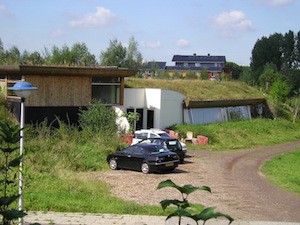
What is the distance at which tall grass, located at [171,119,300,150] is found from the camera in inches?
1334

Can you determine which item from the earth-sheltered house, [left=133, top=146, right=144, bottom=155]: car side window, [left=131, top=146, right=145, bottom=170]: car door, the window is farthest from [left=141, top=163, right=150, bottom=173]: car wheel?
the window

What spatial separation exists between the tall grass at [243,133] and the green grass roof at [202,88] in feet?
10.4

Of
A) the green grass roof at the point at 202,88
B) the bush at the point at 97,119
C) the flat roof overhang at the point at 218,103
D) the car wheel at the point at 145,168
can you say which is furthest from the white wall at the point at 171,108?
the car wheel at the point at 145,168

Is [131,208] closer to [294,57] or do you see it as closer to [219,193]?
[219,193]

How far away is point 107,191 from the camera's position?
1608cm

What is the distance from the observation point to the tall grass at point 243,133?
33.9 m

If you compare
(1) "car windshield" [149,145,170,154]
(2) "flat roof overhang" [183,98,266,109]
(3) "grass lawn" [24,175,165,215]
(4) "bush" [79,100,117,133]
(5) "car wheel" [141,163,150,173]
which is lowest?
(5) "car wheel" [141,163,150,173]

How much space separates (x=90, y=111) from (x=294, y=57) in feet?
227

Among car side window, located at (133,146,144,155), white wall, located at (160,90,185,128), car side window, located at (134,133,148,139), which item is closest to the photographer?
car side window, located at (133,146,144,155)

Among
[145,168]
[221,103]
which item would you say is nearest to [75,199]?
[145,168]

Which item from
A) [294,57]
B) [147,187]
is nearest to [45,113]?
[147,187]

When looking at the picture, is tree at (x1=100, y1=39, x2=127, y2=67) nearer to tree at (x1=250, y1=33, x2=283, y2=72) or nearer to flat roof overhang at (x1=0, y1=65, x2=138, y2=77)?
flat roof overhang at (x1=0, y1=65, x2=138, y2=77)

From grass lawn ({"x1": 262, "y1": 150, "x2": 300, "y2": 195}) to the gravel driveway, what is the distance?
495mm

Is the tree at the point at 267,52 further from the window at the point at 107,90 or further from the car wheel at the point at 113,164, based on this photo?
the car wheel at the point at 113,164
